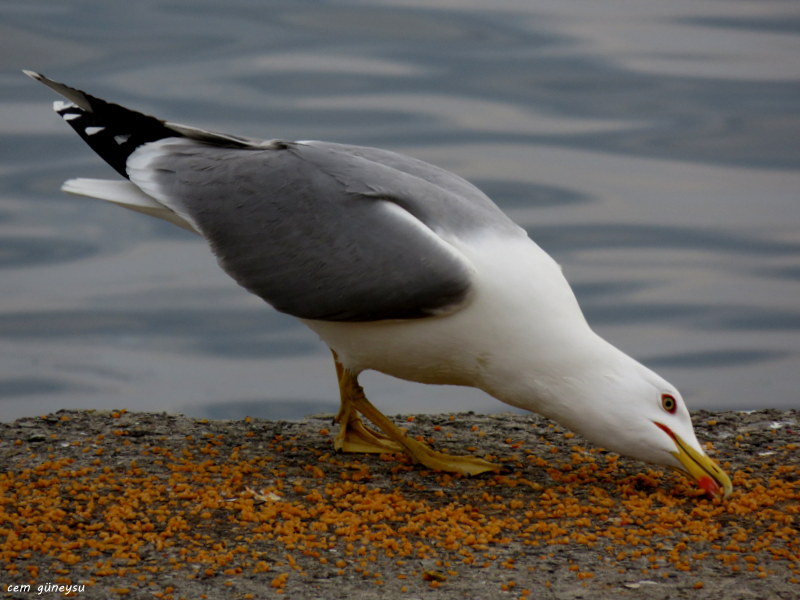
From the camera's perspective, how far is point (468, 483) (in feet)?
17.6

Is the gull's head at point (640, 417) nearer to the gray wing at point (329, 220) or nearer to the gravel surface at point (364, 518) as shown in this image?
the gravel surface at point (364, 518)

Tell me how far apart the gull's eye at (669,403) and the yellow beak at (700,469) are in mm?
74

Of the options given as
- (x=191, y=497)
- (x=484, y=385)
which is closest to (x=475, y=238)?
(x=484, y=385)

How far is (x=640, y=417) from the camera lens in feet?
16.7

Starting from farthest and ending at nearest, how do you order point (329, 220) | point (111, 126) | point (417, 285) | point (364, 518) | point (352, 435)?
point (111, 126) < point (352, 435) < point (329, 220) < point (417, 285) < point (364, 518)

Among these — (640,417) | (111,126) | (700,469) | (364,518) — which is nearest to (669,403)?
(640,417)

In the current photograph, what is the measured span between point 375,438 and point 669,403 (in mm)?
1453

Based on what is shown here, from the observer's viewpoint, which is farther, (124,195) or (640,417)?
(124,195)

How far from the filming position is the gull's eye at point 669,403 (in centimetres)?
510

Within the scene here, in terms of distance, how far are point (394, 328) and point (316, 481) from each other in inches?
28.1

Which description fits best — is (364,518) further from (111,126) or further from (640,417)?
(111,126)

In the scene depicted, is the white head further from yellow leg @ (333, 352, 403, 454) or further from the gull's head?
yellow leg @ (333, 352, 403, 454)

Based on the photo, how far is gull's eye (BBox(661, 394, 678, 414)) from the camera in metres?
5.10

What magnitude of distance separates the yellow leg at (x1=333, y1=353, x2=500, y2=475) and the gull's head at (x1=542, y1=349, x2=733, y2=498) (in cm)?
58
